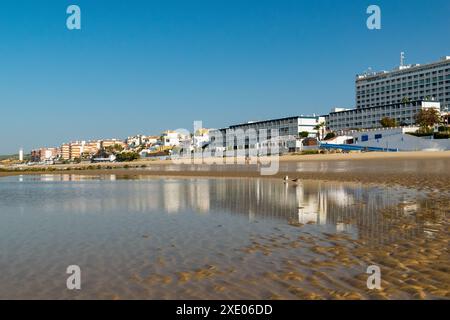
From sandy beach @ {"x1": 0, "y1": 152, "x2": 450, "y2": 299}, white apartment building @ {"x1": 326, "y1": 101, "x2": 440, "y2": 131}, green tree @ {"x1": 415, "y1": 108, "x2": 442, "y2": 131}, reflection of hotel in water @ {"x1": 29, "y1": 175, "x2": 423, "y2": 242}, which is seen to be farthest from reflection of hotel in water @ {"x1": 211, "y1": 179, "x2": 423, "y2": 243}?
white apartment building @ {"x1": 326, "y1": 101, "x2": 440, "y2": 131}

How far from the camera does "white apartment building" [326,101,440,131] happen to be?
153m

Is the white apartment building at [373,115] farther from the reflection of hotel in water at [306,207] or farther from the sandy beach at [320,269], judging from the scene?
the sandy beach at [320,269]

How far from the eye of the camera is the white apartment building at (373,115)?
6014 inches

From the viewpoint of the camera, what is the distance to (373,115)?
568ft

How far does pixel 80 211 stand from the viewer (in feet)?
53.9

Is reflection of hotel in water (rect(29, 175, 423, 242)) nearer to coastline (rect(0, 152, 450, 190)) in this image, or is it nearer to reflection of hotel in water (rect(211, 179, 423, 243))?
reflection of hotel in water (rect(211, 179, 423, 243))

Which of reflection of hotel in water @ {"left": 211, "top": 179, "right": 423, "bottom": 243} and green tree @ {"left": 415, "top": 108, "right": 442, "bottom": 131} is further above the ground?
green tree @ {"left": 415, "top": 108, "right": 442, "bottom": 131}

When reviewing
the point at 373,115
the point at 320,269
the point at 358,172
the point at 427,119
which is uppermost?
the point at 373,115

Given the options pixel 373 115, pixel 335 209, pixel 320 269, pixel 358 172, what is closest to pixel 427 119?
pixel 358 172

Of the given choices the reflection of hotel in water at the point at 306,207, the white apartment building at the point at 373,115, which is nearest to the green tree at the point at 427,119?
the white apartment building at the point at 373,115

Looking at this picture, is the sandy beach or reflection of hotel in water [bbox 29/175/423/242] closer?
the sandy beach

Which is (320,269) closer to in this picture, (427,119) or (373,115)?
(427,119)
